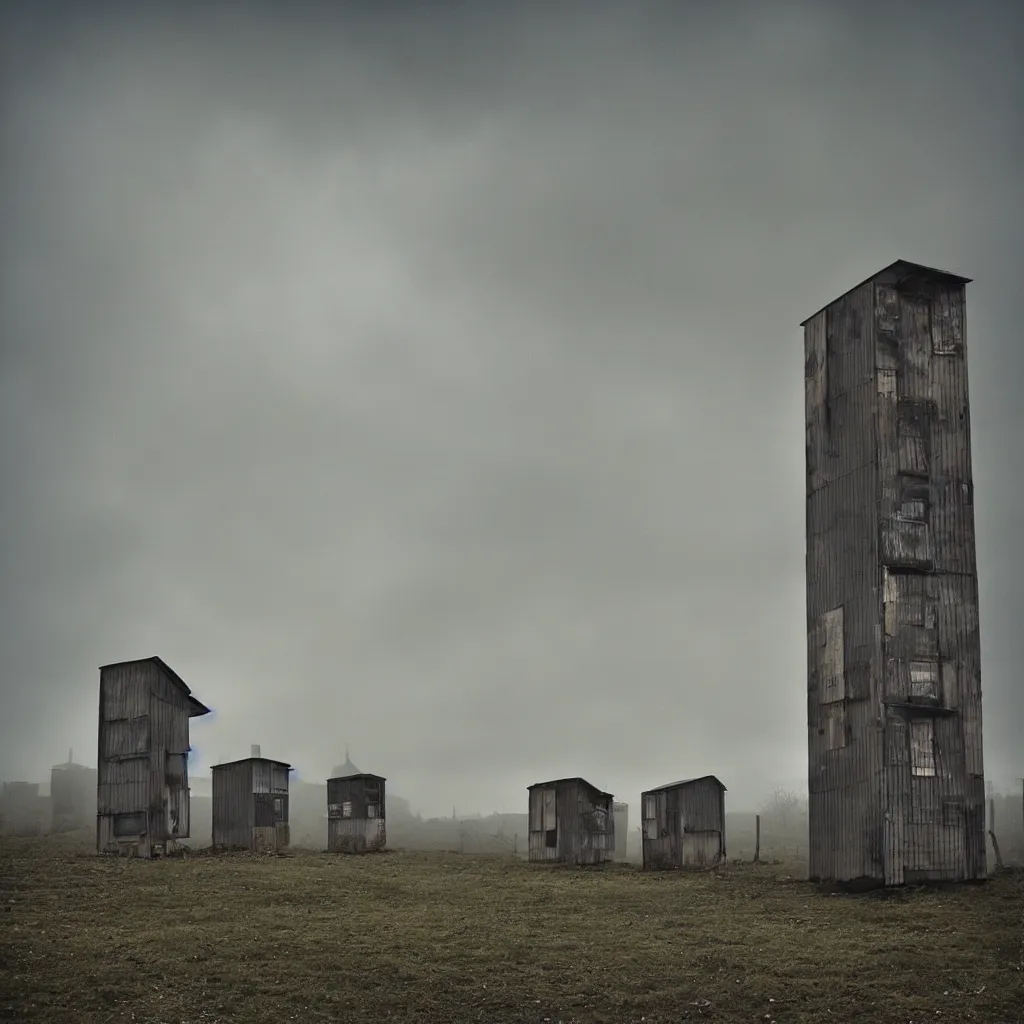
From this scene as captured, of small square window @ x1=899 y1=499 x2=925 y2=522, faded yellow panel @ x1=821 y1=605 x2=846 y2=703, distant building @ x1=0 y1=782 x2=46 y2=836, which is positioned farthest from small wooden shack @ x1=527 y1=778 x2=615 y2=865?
distant building @ x1=0 y1=782 x2=46 y2=836

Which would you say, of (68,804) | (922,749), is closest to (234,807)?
(922,749)

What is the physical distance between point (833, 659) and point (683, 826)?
13466mm

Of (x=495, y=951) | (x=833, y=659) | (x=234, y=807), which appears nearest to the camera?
(x=495, y=951)

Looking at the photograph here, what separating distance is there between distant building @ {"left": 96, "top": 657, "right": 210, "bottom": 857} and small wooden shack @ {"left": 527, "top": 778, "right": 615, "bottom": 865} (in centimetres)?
1681

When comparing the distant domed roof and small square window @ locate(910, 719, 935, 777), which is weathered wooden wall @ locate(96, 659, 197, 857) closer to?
small square window @ locate(910, 719, 935, 777)

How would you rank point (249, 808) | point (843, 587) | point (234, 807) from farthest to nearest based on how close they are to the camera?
point (234, 807)
point (249, 808)
point (843, 587)

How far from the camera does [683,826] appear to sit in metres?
47.5

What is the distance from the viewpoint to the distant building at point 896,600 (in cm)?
3456

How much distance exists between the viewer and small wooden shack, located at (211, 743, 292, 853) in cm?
5366

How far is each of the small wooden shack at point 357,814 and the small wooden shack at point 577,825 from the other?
33.5ft

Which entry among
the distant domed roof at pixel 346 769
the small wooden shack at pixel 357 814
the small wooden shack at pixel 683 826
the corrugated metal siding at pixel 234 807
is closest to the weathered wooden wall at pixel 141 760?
the corrugated metal siding at pixel 234 807

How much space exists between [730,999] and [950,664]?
1679 centimetres

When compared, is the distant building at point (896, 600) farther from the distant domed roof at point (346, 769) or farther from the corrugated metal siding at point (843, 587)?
the distant domed roof at point (346, 769)

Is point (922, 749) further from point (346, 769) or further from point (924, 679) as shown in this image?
point (346, 769)
